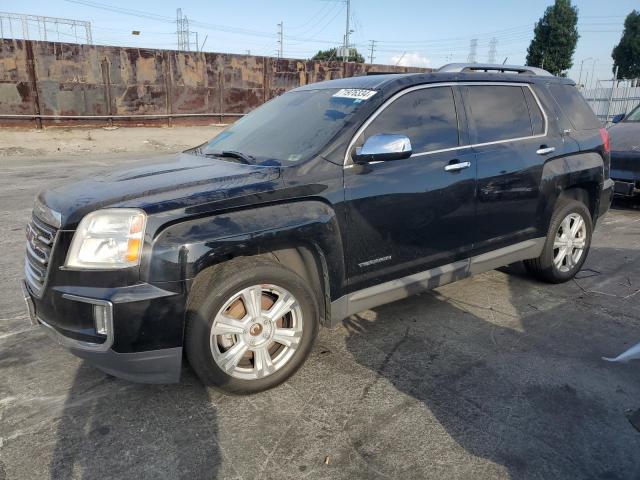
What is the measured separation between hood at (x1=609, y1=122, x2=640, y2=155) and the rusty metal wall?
1611 cm

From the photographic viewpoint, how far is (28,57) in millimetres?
16656

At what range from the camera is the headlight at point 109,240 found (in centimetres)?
256

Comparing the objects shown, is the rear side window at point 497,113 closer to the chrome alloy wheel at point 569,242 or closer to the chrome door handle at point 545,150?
the chrome door handle at point 545,150

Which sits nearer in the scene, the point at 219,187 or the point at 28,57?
the point at 219,187

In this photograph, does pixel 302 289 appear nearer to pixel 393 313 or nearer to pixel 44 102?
pixel 393 313

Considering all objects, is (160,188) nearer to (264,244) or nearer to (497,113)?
(264,244)

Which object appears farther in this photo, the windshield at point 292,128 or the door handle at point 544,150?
the door handle at point 544,150

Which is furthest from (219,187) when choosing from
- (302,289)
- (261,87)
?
(261,87)

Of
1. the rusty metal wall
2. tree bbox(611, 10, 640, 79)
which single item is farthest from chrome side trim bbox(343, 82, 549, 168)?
tree bbox(611, 10, 640, 79)

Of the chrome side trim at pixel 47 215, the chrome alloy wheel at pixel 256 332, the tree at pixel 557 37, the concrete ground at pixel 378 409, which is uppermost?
the tree at pixel 557 37

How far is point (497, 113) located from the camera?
416cm

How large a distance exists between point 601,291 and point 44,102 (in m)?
18.3

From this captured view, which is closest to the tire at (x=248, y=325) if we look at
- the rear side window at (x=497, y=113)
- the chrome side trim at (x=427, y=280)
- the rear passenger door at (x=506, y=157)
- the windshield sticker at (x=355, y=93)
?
the chrome side trim at (x=427, y=280)

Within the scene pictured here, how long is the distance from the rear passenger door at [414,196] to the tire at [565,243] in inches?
44.4
